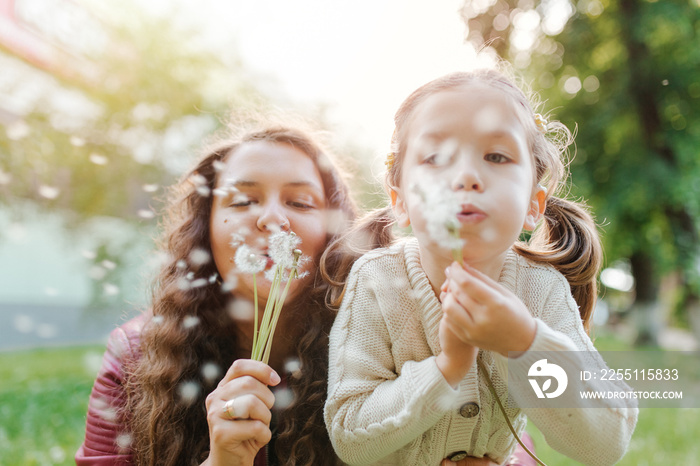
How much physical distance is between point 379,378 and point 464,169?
0.58m

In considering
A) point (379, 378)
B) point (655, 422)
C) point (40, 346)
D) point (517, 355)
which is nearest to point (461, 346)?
point (517, 355)

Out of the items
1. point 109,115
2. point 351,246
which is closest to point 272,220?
point 351,246

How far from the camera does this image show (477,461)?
1.43 m

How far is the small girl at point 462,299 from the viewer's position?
3.59ft

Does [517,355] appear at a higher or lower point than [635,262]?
higher

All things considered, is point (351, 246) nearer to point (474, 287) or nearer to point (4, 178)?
point (474, 287)

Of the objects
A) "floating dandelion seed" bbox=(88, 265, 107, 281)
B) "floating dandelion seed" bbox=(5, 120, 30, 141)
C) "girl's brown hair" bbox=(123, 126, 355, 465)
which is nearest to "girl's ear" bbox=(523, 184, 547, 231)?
"girl's brown hair" bbox=(123, 126, 355, 465)

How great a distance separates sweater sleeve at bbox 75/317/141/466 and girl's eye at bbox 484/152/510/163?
1423mm

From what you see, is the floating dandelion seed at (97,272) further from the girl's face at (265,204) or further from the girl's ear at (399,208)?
the girl's ear at (399,208)

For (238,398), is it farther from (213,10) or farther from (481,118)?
(213,10)

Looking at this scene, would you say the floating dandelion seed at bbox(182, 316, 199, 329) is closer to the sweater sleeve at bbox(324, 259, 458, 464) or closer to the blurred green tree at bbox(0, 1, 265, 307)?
the sweater sleeve at bbox(324, 259, 458, 464)

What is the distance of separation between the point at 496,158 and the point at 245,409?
78 centimetres

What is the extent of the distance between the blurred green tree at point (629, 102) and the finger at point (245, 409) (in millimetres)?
6442

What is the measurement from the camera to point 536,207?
1.39 metres
